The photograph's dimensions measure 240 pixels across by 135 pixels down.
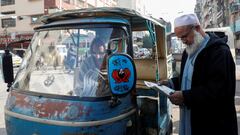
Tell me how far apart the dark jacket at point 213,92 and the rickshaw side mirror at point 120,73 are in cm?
46

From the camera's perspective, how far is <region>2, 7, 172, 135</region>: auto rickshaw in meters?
3.07

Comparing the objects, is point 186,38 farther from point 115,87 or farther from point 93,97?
point 93,97

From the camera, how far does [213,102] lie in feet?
9.70

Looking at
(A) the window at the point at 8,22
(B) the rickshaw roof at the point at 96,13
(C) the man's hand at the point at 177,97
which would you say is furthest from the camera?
(A) the window at the point at 8,22

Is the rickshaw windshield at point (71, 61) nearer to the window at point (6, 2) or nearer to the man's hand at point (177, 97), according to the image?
the man's hand at point (177, 97)

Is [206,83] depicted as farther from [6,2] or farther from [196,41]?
[6,2]

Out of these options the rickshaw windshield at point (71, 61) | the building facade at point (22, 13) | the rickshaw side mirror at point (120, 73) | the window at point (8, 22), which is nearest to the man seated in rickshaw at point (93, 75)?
the rickshaw windshield at point (71, 61)

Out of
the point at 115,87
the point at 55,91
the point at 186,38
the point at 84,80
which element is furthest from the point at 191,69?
the point at 55,91

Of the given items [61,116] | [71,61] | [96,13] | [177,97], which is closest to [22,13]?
[96,13]

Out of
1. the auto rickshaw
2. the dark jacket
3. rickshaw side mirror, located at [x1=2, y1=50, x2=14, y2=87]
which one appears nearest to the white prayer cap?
the dark jacket

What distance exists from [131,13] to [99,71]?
2.57 feet

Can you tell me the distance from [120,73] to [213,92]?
73 cm

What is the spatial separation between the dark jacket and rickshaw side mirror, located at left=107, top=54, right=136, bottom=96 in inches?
18.2

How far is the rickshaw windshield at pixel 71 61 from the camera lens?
3352mm
